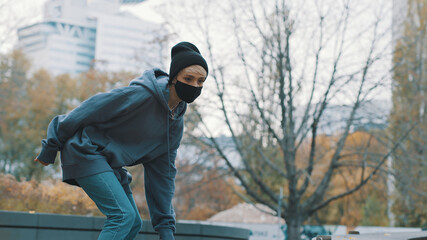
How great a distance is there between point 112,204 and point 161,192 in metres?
0.49

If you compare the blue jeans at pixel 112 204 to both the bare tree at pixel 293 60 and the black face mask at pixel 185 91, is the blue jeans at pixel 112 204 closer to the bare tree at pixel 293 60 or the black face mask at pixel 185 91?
the black face mask at pixel 185 91

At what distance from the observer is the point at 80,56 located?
157750 mm

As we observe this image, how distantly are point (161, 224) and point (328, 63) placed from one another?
7.88 m

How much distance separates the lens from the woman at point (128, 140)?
2.72 metres

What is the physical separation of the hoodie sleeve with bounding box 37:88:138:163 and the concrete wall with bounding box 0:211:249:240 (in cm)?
222

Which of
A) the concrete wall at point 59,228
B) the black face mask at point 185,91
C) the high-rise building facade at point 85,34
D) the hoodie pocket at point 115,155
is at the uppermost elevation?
the high-rise building facade at point 85,34

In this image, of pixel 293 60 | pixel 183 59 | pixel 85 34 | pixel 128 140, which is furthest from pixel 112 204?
pixel 85 34

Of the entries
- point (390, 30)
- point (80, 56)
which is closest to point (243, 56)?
point (390, 30)

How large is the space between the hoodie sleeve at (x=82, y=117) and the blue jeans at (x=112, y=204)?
0.70 ft

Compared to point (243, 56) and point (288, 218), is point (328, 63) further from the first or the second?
point (288, 218)

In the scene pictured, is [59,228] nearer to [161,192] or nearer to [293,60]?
[161,192]

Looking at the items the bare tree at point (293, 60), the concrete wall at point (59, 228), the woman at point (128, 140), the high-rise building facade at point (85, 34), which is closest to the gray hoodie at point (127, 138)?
the woman at point (128, 140)

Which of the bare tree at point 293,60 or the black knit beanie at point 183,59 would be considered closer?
the black knit beanie at point 183,59

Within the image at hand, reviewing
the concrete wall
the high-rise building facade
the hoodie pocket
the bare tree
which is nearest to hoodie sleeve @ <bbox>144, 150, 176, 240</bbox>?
the hoodie pocket
